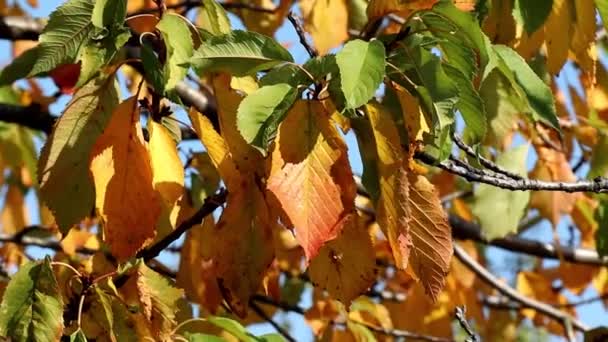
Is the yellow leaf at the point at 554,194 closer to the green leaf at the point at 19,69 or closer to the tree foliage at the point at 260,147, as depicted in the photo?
the tree foliage at the point at 260,147

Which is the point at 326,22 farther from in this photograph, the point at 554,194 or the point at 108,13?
the point at 108,13

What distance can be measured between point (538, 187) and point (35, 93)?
205 centimetres

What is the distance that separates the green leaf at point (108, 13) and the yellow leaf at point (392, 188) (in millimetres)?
347

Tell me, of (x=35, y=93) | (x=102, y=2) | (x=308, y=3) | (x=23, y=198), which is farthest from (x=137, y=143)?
(x=23, y=198)

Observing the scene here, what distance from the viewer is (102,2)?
5.57 feet

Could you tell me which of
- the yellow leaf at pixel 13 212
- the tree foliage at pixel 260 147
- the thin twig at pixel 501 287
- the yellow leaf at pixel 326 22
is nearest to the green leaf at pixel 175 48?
the tree foliage at pixel 260 147

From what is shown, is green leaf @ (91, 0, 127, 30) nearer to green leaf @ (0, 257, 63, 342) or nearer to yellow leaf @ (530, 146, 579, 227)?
green leaf @ (0, 257, 63, 342)

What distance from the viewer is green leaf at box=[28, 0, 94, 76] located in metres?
1.74

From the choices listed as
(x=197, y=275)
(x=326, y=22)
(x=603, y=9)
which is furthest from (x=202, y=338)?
(x=326, y=22)

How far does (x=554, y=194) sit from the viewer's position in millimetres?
3225

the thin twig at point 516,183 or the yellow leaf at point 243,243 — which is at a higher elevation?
the yellow leaf at point 243,243

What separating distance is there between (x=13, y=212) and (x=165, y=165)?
2438mm

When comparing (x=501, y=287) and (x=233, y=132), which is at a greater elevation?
(x=233, y=132)

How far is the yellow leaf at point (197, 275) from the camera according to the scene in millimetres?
2223
